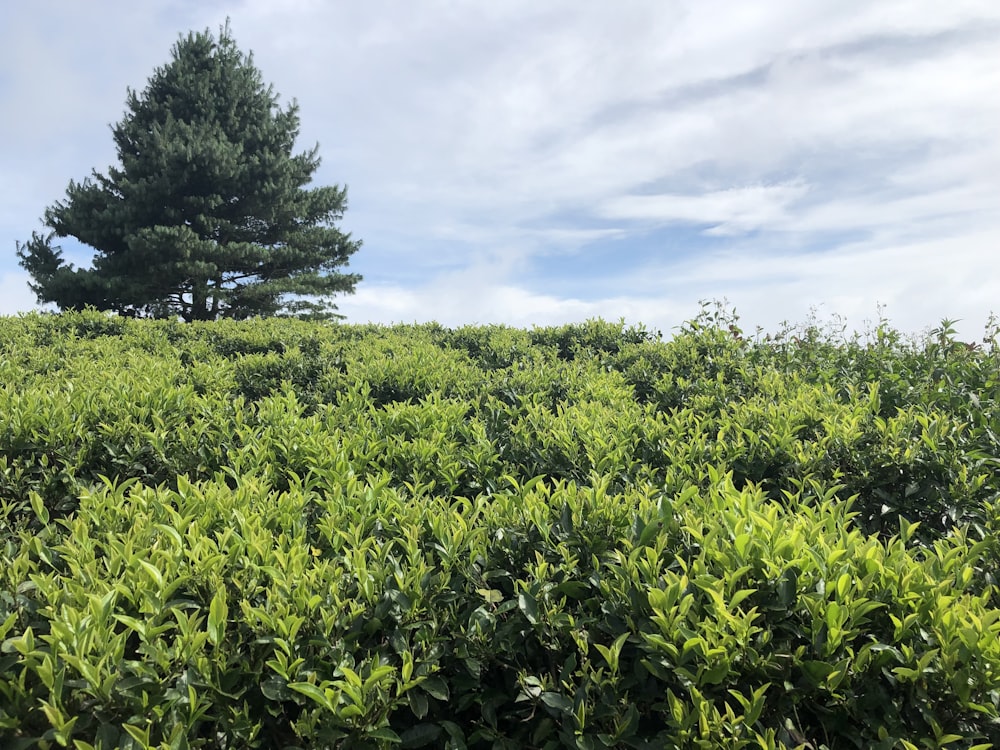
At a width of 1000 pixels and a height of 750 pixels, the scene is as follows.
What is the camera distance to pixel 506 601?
2059 mm

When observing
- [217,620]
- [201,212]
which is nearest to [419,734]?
[217,620]

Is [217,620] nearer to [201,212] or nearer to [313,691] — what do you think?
[313,691]

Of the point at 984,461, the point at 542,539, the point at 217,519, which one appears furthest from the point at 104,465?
the point at 984,461

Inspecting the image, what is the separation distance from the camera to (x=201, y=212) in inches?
909

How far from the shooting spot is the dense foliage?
1.72m

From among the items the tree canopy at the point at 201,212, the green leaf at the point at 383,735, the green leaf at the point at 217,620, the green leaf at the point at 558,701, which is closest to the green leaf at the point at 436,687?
the green leaf at the point at 383,735

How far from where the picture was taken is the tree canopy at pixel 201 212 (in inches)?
850

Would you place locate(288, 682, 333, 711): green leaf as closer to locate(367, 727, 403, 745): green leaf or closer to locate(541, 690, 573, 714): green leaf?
locate(367, 727, 403, 745): green leaf

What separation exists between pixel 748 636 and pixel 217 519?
2.00 meters

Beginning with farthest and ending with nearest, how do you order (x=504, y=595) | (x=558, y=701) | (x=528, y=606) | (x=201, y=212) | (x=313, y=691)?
(x=201, y=212) → (x=504, y=595) → (x=528, y=606) → (x=558, y=701) → (x=313, y=691)

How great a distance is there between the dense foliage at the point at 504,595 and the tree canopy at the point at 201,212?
20903 millimetres

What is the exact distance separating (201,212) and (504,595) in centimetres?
2470

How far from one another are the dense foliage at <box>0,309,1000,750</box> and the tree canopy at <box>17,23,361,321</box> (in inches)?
823

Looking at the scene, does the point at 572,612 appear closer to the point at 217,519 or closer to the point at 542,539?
the point at 542,539
